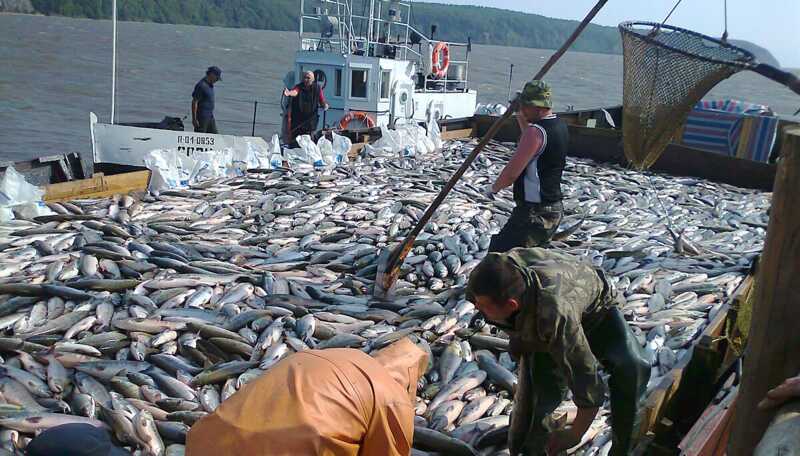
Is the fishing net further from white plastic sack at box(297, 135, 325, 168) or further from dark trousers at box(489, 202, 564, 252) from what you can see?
white plastic sack at box(297, 135, 325, 168)

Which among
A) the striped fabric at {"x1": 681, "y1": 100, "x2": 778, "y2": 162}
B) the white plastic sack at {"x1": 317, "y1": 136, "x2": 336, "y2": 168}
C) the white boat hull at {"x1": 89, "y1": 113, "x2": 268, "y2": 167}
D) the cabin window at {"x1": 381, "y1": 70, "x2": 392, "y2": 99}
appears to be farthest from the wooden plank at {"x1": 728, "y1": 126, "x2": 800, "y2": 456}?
the striped fabric at {"x1": 681, "y1": 100, "x2": 778, "y2": 162}

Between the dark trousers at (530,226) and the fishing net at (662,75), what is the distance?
0.73 metres

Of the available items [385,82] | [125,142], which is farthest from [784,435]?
[385,82]

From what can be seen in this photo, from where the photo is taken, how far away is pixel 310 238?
7.89m

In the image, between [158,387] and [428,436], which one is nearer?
[428,436]

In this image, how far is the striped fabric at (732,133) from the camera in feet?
51.2

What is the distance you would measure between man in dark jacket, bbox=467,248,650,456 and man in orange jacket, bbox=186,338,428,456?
621mm

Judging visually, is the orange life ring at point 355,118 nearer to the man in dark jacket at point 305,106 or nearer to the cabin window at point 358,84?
the cabin window at point 358,84

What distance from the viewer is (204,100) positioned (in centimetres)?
1262

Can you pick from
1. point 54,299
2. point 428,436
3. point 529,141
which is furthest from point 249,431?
point 54,299

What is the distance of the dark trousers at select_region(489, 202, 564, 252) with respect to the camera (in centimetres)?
540

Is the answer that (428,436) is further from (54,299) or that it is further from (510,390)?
(54,299)

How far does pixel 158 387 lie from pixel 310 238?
3423mm

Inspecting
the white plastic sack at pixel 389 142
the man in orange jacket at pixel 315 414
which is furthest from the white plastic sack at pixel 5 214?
the white plastic sack at pixel 389 142
